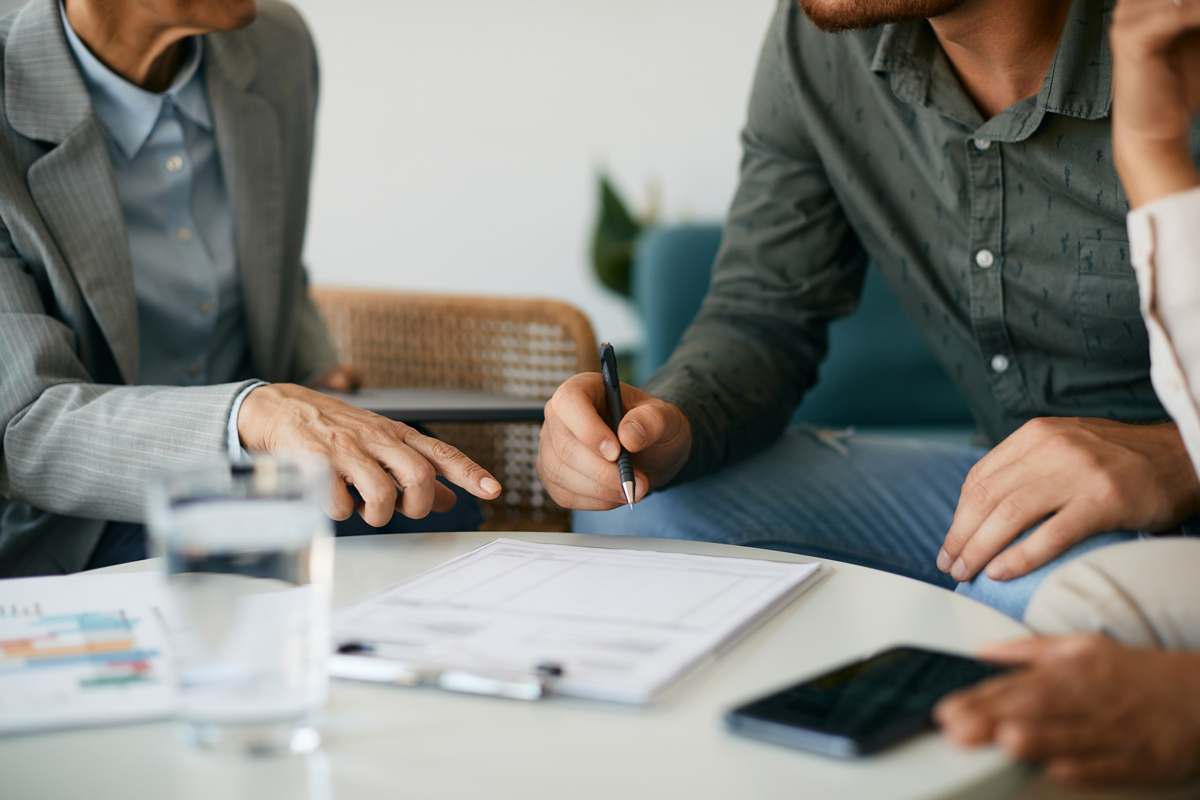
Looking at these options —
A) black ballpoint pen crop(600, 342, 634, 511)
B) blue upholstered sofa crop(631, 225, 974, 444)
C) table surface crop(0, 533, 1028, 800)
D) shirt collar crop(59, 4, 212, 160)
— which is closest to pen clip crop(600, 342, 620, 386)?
black ballpoint pen crop(600, 342, 634, 511)

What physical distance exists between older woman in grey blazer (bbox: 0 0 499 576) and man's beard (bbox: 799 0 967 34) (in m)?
0.60

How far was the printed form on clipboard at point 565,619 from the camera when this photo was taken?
0.46m

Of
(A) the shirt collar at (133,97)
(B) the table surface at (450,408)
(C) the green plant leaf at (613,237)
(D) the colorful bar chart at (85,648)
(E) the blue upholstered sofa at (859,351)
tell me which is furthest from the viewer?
(C) the green plant leaf at (613,237)

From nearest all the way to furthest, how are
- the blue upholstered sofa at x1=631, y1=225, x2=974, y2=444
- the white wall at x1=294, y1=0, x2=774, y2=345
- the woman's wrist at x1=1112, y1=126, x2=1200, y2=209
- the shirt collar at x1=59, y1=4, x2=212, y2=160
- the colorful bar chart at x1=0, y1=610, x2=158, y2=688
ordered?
the colorful bar chart at x1=0, y1=610, x2=158, y2=688 < the woman's wrist at x1=1112, y1=126, x2=1200, y2=209 < the shirt collar at x1=59, y1=4, x2=212, y2=160 < the blue upholstered sofa at x1=631, y1=225, x2=974, y2=444 < the white wall at x1=294, y1=0, x2=774, y2=345

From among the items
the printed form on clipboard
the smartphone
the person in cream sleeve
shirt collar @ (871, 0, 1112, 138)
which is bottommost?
the printed form on clipboard

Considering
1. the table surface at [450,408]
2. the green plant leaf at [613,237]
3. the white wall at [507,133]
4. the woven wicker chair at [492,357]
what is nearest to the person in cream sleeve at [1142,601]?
the table surface at [450,408]

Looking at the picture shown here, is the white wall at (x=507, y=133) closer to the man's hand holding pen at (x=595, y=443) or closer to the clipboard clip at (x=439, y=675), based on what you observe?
the man's hand holding pen at (x=595, y=443)

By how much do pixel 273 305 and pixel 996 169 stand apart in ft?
2.96

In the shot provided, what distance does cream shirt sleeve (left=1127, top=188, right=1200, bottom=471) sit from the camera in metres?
0.55

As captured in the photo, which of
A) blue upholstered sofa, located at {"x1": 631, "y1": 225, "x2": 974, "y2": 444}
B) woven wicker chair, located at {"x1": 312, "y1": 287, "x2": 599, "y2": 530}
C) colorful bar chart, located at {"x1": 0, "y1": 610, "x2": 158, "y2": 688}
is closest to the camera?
colorful bar chart, located at {"x1": 0, "y1": 610, "x2": 158, "y2": 688}

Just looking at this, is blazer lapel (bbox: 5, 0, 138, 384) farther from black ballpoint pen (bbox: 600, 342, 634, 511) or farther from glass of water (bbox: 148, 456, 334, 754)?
glass of water (bbox: 148, 456, 334, 754)

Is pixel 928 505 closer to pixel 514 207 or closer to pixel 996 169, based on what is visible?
pixel 996 169

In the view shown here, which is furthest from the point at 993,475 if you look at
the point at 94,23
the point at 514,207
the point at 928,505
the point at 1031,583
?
the point at 514,207

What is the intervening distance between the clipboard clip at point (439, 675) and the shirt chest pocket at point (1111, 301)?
76 cm
